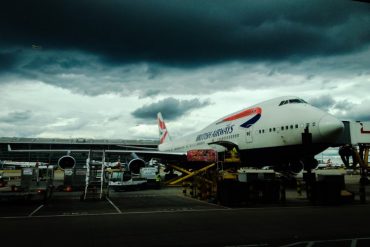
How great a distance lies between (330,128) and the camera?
693 inches

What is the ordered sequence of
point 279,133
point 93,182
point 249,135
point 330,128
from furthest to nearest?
point 249,135 < point 279,133 < point 93,182 < point 330,128

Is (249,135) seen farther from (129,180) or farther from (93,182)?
(93,182)

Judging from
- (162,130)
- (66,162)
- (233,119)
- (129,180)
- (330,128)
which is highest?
(162,130)

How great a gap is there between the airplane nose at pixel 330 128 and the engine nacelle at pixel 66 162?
17.8 m

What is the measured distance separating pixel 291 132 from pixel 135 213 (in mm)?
11185

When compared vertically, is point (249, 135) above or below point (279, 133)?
above

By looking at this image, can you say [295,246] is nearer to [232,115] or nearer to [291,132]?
[291,132]

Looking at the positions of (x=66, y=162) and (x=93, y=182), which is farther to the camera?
(x=66, y=162)

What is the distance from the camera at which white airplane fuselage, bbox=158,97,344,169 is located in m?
18.0

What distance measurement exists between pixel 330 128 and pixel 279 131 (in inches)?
126

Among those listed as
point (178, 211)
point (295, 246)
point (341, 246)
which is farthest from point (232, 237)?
point (178, 211)

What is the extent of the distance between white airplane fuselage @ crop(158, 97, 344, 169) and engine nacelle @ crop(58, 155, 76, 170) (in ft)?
37.1

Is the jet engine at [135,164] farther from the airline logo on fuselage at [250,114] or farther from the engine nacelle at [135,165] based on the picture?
the airline logo on fuselage at [250,114]

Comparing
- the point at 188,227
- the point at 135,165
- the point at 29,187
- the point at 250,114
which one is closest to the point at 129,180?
the point at 135,165
